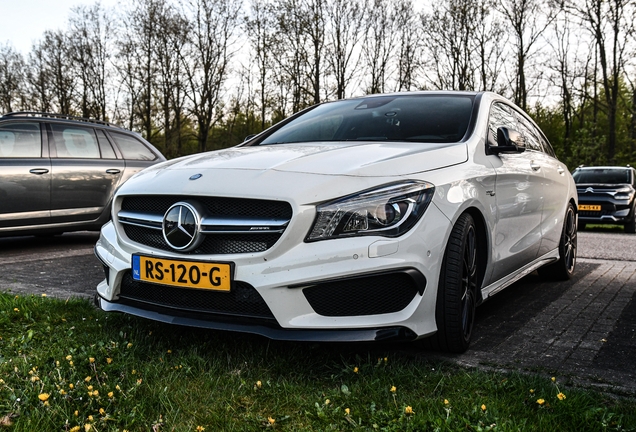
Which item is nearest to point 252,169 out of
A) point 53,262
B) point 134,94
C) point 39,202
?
point 53,262

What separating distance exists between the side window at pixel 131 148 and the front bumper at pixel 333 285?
5.49 m

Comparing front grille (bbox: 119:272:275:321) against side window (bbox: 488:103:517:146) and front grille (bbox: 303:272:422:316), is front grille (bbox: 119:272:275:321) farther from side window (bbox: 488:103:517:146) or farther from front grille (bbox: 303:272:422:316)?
side window (bbox: 488:103:517:146)

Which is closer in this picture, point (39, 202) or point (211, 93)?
point (39, 202)

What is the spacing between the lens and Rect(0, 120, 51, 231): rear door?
665 cm

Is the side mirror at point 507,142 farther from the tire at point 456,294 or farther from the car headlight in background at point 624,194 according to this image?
the car headlight in background at point 624,194

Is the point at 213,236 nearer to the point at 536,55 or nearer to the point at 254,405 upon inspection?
the point at 254,405

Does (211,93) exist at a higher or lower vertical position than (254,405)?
higher

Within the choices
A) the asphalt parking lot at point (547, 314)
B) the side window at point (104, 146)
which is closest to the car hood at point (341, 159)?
the asphalt parking lot at point (547, 314)

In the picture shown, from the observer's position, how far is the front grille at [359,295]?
268cm

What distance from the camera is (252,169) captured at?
2961 mm

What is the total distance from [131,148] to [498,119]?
17.0ft

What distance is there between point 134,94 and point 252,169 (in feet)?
107

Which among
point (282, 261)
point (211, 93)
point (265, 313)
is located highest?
point (211, 93)

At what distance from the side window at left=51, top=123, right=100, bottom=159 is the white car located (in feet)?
14.0
